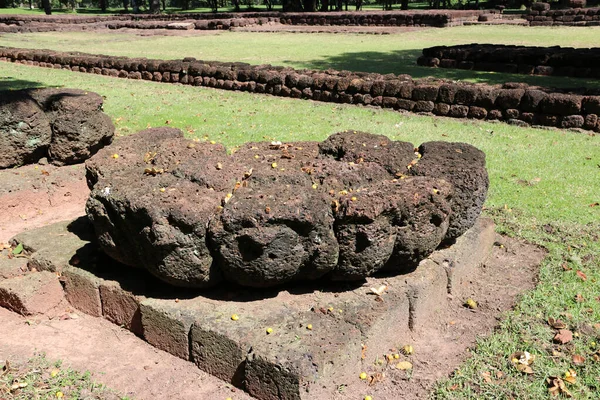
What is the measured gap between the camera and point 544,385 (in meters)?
3.64

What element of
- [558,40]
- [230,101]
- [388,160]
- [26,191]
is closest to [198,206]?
[388,160]

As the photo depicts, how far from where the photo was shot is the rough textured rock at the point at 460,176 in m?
4.45

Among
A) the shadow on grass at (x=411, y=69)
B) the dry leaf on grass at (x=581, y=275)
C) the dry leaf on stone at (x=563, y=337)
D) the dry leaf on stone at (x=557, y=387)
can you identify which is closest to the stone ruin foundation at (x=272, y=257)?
the dry leaf on stone at (x=563, y=337)

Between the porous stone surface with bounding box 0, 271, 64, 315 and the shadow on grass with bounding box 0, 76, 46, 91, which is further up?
the shadow on grass with bounding box 0, 76, 46, 91

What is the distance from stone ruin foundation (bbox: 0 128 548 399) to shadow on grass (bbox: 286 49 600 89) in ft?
30.5

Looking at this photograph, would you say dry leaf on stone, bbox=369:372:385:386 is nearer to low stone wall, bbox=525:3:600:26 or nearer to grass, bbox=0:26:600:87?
grass, bbox=0:26:600:87

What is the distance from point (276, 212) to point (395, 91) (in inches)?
336

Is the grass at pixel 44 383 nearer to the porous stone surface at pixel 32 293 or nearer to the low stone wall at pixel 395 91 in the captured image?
the porous stone surface at pixel 32 293

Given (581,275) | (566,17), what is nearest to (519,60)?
(581,275)

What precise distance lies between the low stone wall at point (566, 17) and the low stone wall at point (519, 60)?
14.8 meters

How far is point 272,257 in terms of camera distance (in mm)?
3701

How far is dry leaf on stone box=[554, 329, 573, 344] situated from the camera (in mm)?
4074

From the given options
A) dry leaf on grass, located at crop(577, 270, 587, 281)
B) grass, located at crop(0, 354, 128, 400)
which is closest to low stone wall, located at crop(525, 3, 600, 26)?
dry leaf on grass, located at crop(577, 270, 587, 281)

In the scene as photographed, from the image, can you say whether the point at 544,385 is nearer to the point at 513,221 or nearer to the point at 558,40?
the point at 513,221
